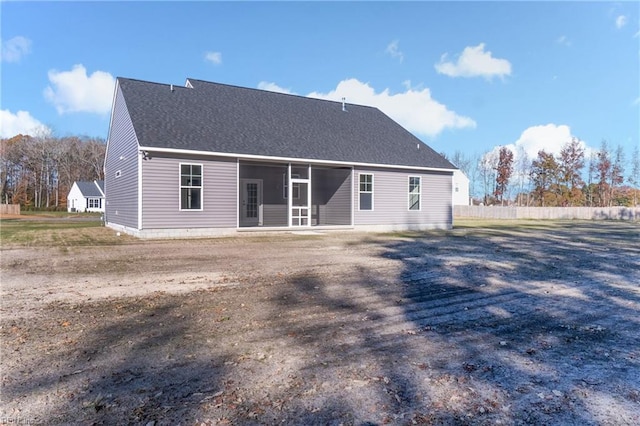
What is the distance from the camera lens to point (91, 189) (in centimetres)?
5338

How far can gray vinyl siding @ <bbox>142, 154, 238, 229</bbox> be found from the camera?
547 inches

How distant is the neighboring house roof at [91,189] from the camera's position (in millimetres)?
52656

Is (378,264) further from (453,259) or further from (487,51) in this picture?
(487,51)

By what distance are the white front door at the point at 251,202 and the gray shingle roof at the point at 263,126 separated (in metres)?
2.93

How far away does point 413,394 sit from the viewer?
281 cm

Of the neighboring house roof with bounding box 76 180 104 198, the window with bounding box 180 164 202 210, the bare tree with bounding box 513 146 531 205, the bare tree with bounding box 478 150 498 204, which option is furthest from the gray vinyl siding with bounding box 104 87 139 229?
the bare tree with bounding box 513 146 531 205

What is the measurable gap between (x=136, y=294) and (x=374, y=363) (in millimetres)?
3898

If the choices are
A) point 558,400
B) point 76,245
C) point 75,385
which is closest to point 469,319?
point 558,400

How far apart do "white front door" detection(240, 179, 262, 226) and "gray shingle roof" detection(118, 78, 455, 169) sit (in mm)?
2932

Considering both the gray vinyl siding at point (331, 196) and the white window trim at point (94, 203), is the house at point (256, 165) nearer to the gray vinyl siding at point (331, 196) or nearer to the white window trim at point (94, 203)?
the gray vinyl siding at point (331, 196)

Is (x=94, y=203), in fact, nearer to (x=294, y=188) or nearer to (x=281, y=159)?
(x=294, y=188)

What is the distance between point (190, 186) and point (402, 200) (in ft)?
33.1

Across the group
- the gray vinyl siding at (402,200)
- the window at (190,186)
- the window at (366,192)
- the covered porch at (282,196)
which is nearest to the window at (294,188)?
the covered porch at (282,196)

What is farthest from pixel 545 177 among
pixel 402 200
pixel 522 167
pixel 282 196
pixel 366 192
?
pixel 282 196
